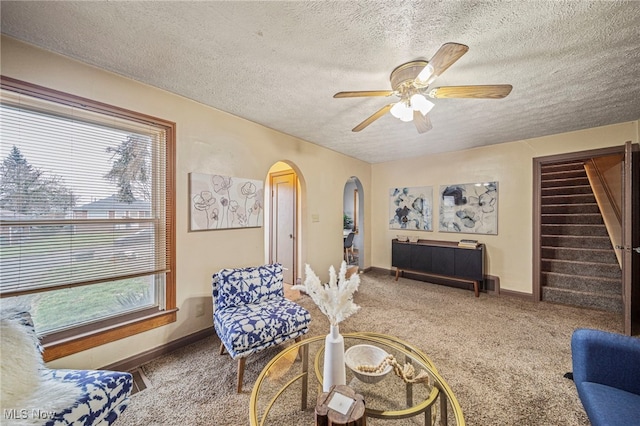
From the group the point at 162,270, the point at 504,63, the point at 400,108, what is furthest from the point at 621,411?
the point at 162,270

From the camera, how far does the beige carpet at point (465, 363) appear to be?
4.85 ft

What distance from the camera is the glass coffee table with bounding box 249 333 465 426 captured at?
1100mm

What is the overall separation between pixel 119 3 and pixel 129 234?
1572mm

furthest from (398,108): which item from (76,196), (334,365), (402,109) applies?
(76,196)

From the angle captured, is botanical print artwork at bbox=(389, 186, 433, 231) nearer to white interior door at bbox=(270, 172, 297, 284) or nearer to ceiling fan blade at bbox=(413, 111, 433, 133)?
white interior door at bbox=(270, 172, 297, 284)

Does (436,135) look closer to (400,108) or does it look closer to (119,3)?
(400,108)

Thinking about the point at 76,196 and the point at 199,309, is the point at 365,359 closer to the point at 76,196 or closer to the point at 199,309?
the point at 199,309

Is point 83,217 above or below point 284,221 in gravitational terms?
above

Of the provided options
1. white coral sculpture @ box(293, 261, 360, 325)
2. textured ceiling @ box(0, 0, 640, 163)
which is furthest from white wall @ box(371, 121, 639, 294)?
white coral sculpture @ box(293, 261, 360, 325)

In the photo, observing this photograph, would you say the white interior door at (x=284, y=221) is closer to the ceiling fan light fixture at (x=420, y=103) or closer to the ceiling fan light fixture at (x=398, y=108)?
the ceiling fan light fixture at (x=398, y=108)

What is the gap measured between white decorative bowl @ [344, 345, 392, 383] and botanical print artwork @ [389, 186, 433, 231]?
131 inches

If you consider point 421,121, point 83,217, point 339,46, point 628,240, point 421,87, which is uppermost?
point 339,46

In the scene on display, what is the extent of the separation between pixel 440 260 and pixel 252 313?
3.17m

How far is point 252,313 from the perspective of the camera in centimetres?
192
